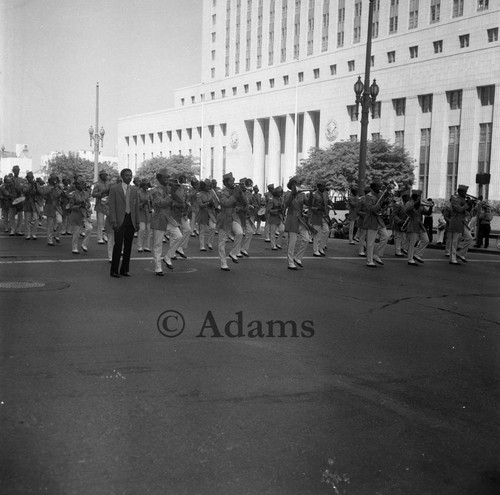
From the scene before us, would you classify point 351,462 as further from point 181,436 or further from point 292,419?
point 181,436

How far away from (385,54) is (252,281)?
60820 mm

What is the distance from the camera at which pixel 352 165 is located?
52.9 metres

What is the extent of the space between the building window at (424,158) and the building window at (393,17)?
1261 cm

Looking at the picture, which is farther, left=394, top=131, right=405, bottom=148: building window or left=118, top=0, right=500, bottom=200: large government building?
left=394, top=131, right=405, bottom=148: building window

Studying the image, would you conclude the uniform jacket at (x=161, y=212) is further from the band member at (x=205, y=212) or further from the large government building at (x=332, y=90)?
the large government building at (x=332, y=90)

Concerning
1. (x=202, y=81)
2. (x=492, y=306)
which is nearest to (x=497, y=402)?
(x=492, y=306)

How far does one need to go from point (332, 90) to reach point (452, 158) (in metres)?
19.1

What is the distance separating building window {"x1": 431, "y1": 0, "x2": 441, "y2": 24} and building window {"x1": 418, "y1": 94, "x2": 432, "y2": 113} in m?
7.02

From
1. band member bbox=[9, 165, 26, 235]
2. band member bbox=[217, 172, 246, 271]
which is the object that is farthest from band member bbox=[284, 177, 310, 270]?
band member bbox=[9, 165, 26, 235]

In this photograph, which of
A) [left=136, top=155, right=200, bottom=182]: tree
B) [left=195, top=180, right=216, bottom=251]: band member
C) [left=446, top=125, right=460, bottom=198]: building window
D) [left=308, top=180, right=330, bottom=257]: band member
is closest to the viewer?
[left=308, top=180, right=330, bottom=257]: band member

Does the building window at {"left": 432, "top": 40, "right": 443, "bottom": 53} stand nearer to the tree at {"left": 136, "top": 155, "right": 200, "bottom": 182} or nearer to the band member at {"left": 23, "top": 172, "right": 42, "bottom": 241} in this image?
the tree at {"left": 136, "top": 155, "right": 200, "bottom": 182}

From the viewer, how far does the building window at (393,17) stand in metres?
68.2

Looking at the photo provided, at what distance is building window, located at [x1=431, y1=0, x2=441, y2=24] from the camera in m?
62.7

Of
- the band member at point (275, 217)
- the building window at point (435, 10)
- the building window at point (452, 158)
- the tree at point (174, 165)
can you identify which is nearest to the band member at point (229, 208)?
the band member at point (275, 217)
